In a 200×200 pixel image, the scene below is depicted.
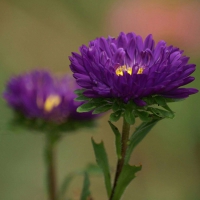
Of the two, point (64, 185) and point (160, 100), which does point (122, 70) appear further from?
point (64, 185)

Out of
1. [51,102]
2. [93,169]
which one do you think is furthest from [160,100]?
[51,102]

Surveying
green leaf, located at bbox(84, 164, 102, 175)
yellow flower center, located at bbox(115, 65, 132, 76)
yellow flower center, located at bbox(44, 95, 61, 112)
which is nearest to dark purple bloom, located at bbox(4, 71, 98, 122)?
yellow flower center, located at bbox(44, 95, 61, 112)

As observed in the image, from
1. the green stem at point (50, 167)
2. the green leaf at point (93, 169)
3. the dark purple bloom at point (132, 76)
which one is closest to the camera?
the dark purple bloom at point (132, 76)

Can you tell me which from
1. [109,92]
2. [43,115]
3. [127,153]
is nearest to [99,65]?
[109,92]

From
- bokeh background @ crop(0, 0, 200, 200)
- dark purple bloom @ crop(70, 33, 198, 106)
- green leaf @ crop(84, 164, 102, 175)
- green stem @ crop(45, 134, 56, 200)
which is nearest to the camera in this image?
dark purple bloom @ crop(70, 33, 198, 106)

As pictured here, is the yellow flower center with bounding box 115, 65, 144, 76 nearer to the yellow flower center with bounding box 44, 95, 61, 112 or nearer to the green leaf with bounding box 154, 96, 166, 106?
the green leaf with bounding box 154, 96, 166, 106

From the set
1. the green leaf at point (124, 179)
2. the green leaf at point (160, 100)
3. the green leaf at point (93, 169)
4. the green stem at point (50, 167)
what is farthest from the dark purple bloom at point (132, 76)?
the green stem at point (50, 167)

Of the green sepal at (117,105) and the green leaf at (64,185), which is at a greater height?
the green sepal at (117,105)

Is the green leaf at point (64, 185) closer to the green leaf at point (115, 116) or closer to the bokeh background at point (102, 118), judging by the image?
the bokeh background at point (102, 118)
